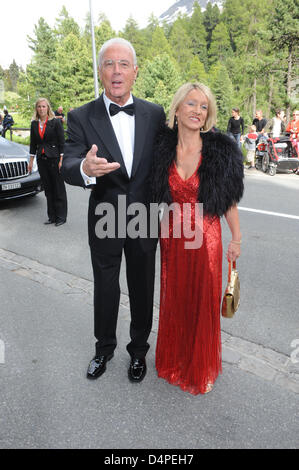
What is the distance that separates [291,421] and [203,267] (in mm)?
1089

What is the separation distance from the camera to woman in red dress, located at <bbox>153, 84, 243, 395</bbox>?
231 cm

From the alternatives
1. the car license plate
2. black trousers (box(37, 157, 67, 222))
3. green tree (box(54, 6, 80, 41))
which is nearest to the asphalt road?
black trousers (box(37, 157, 67, 222))

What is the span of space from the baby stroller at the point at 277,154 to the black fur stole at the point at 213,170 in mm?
8780

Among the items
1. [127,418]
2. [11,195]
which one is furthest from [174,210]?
[11,195]

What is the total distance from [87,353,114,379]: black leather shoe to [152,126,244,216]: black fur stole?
1344 mm

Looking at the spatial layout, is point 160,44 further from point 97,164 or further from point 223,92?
point 97,164

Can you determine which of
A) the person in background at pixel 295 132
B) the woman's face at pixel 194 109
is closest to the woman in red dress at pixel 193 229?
the woman's face at pixel 194 109

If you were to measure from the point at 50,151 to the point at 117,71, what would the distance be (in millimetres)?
4218

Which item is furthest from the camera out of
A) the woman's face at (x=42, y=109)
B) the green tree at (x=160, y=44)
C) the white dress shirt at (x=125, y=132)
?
the green tree at (x=160, y=44)

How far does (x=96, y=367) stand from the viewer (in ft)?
9.43

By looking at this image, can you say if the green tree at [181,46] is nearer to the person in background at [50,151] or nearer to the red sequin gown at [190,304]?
the person in background at [50,151]

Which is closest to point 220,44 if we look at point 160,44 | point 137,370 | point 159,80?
point 160,44

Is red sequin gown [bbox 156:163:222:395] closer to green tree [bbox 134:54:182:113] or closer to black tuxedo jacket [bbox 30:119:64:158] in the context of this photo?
black tuxedo jacket [bbox 30:119:64:158]

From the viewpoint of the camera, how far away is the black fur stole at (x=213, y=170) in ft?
7.51
